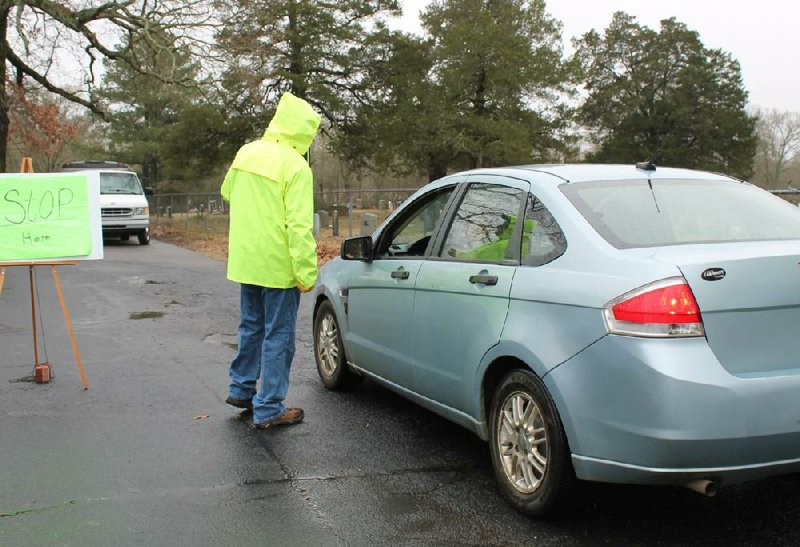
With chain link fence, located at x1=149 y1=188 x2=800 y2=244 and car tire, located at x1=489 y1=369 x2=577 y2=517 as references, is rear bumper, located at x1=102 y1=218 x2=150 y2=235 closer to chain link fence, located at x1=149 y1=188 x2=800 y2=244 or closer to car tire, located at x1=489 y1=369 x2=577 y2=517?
chain link fence, located at x1=149 y1=188 x2=800 y2=244

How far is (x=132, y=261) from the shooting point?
1717 cm

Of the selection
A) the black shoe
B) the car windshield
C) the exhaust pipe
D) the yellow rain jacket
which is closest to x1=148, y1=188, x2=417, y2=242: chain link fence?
the car windshield

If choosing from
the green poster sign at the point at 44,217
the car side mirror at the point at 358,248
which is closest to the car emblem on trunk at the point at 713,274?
the car side mirror at the point at 358,248

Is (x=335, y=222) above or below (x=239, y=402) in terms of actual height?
above

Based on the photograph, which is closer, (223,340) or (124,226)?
(223,340)

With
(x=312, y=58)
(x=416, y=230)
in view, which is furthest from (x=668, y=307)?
(x=312, y=58)

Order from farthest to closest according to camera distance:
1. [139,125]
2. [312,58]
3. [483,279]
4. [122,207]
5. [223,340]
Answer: [139,125]
[312,58]
[122,207]
[223,340]
[483,279]

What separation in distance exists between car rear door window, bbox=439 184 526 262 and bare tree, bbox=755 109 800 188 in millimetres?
70001

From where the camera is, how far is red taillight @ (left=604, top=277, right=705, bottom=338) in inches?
122

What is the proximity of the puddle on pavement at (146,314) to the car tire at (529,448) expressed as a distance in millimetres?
6740

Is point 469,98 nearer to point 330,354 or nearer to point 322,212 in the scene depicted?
point 322,212

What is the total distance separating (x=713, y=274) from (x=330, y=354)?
11.5ft

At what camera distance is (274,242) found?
4.91 metres

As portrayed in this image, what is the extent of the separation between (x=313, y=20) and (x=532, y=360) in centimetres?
3484
